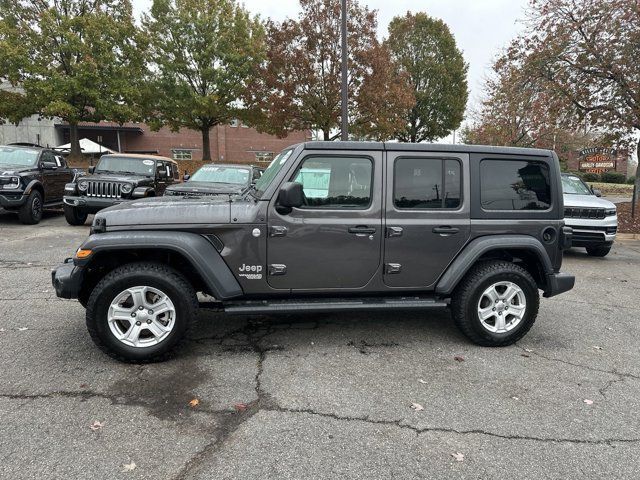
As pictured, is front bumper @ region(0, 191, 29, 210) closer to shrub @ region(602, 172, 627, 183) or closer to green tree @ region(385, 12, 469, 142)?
green tree @ region(385, 12, 469, 142)

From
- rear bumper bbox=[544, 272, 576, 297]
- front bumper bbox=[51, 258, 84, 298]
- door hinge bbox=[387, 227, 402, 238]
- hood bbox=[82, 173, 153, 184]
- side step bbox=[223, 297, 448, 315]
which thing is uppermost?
hood bbox=[82, 173, 153, 184]

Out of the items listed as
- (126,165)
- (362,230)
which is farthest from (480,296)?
(126,165)

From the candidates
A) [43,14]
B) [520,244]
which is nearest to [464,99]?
[43,14]

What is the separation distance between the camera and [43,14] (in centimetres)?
2102

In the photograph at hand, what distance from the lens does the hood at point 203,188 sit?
8.50 metres

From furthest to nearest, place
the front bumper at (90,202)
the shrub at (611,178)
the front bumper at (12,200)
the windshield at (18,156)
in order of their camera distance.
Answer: the shrub at (611,178) < the windshield at (18,156) < the front bumper at (12,200) < the front bumper at (90,202)

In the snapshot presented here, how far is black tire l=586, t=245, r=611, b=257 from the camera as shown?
869 cm

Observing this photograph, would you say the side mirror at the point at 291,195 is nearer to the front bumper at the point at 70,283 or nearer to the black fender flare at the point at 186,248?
the black fender flare at the point at 186,248

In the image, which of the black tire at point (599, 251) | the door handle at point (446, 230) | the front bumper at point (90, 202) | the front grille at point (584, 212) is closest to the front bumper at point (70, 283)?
the door handle at point (446, 230)

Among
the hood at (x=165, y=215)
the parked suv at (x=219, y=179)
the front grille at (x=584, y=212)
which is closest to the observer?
the hood at (x=165, y=215)

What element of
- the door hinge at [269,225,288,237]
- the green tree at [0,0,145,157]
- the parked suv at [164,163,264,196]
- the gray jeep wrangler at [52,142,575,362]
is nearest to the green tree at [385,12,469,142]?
the green tree at [0,0,145,157]

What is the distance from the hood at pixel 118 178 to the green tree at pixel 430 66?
88.2 ft

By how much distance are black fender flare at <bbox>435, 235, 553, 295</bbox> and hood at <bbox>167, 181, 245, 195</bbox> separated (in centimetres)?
527

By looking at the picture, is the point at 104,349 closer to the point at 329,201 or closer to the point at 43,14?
the point at 329,201
